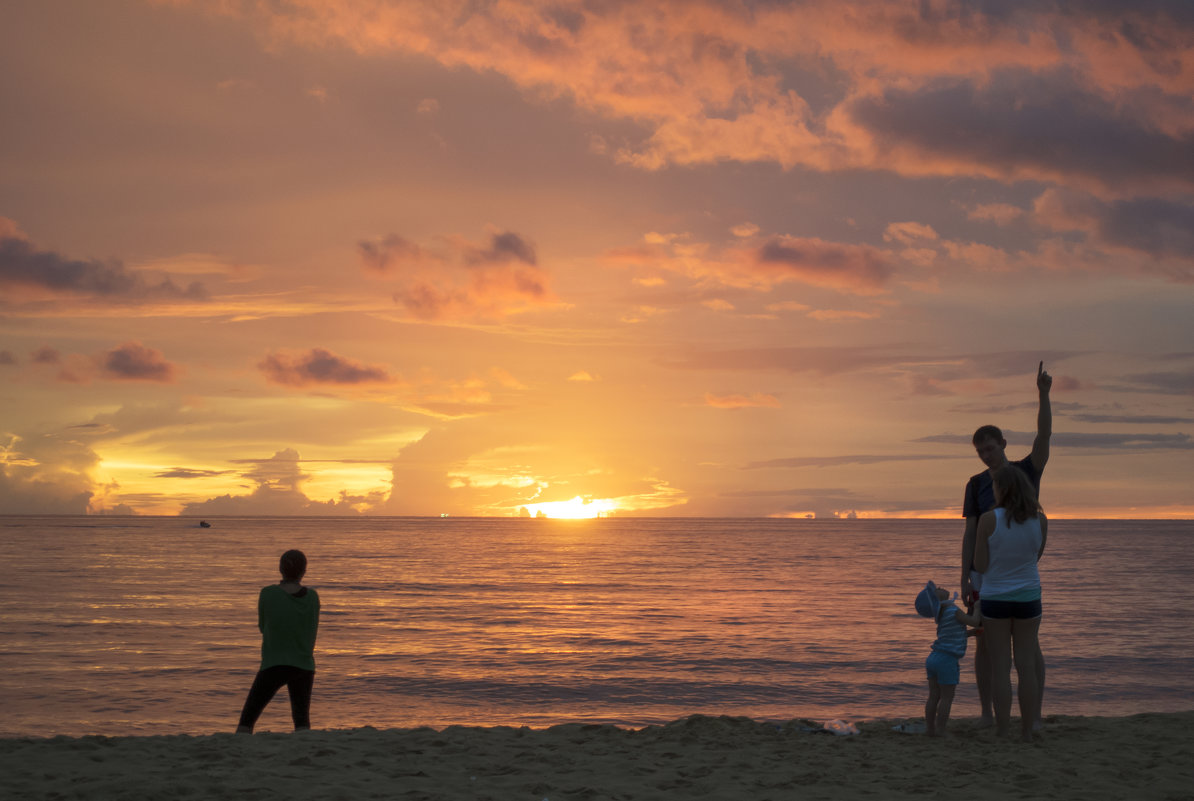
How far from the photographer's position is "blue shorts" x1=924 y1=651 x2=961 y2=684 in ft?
24.5

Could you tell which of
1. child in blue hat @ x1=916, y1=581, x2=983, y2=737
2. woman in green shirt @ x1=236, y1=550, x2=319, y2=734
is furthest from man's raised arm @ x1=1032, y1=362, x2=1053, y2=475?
woman in green shirt @ x1=236, y1=550, x2=319, y2=734

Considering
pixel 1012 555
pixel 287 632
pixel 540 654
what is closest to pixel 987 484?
pixel 1012 555

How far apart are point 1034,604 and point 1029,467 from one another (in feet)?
3.69

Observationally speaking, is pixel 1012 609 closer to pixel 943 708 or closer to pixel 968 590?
pixel 968 590

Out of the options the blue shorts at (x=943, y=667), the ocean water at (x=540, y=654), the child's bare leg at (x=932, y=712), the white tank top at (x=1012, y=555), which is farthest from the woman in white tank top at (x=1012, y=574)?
the ocean water at (x=540, y=654)

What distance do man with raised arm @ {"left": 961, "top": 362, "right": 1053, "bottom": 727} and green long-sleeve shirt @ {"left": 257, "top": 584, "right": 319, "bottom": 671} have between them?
5.61 m

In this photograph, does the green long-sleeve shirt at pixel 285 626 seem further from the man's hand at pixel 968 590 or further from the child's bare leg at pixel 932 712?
the man's hand at pixel 968 590

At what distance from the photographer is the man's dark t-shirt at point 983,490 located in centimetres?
726

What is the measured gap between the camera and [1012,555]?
22.7 feet

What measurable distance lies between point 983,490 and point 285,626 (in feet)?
20.1

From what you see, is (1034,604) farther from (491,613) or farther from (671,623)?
(491,613)

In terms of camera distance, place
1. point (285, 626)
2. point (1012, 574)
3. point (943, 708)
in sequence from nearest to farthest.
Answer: point (1012, 574) → point (285, 626) → point (943, 708)

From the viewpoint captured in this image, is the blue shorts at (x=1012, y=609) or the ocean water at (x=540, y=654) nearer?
the blue shorts at (x=1012, y=609)

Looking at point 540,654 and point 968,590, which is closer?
point 968,590
